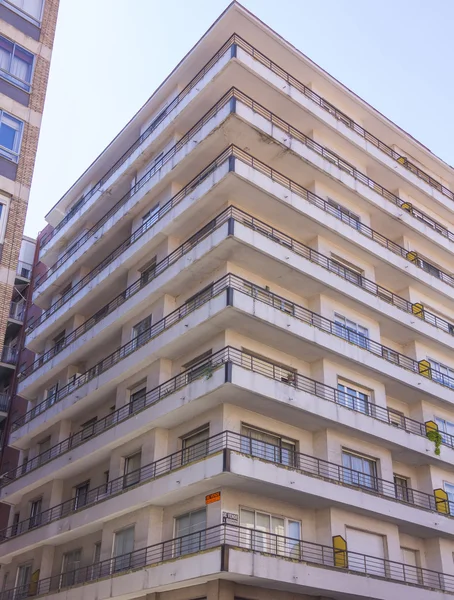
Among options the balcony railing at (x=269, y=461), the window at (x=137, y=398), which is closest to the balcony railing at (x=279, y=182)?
the window at (x=137, y=398)

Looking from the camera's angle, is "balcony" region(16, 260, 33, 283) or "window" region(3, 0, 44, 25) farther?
A: "balcony" region(16, 260, 33, 283)

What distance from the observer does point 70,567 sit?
1240 inches

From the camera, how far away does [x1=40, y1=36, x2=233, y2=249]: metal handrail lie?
1321 inches

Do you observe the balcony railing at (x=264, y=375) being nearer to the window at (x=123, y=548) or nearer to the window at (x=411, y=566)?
the window at (x=123, y=548)

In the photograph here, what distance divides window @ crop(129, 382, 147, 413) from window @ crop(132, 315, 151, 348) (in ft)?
6.27

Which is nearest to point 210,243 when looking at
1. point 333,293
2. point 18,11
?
point 333,293

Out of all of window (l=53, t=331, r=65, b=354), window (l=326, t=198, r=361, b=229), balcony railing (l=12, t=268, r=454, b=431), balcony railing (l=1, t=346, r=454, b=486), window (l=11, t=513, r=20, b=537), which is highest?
window (l=326, t=198, r=361, b=229)

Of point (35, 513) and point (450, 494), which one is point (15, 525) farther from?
point (450, 494)

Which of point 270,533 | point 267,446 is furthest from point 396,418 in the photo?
Answer: point 270,533

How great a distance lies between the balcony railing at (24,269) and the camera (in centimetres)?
5303

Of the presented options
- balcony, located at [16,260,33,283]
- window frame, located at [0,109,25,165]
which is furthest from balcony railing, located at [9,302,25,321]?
window frame, located at [0,109,25,165]

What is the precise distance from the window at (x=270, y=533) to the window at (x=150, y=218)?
15103 mm

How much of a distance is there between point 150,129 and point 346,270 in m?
13.5

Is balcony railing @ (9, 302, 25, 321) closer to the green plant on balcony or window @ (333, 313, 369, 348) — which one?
window @ (333, 313, 369, 348)
